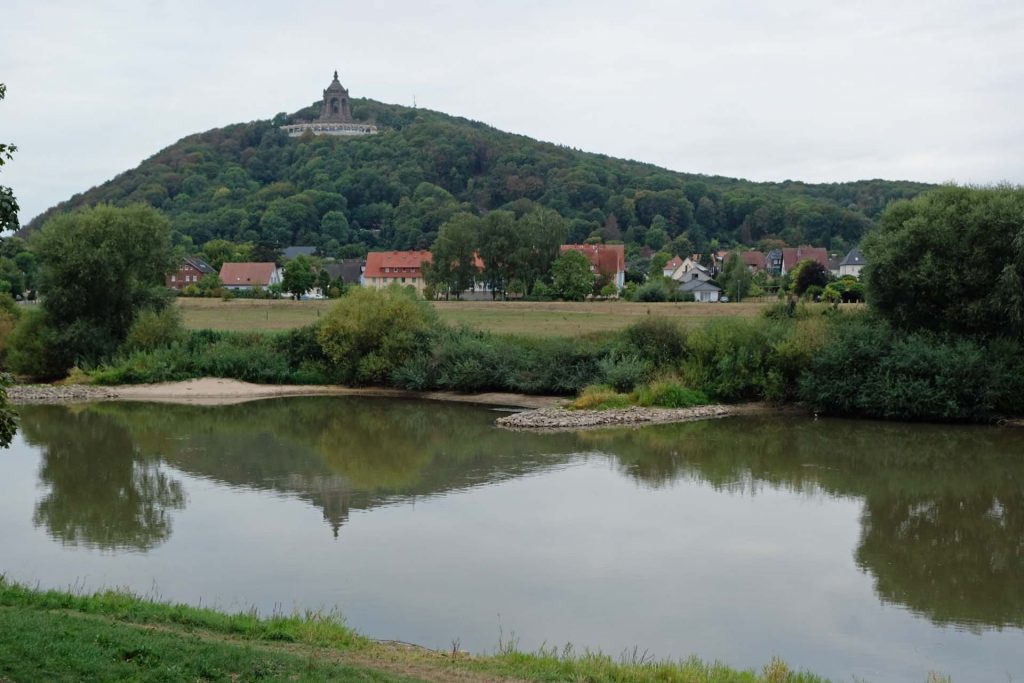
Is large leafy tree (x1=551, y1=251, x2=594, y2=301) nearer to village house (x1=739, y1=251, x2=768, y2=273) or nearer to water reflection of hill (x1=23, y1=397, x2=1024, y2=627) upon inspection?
water reflection of hill (x1=23, y1=397, x2=1024, y2=627)

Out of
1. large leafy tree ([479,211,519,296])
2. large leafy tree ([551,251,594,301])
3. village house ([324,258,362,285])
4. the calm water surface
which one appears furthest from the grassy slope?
village house ([324,258,362,285])

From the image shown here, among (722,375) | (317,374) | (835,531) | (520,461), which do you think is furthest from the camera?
(317,374)

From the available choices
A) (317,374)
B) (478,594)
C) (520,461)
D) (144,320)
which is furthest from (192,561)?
(144,320)

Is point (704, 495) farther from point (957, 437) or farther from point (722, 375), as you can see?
Answer: point (722, 375)

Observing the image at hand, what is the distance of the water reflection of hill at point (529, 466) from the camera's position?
55.6 ft

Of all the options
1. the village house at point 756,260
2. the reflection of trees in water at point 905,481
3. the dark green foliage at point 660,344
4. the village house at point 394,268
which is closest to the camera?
the reflection of trees in water at point 905,481

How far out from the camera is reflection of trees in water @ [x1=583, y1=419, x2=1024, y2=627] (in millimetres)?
15188

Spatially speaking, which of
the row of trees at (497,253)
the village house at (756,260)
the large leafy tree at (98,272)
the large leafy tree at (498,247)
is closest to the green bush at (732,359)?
the large leafy tree at (98,272)

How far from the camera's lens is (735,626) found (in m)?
13.1

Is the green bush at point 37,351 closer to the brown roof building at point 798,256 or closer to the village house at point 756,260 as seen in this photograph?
the brown roof building at point 798,256

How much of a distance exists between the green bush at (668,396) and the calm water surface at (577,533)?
3.48 m

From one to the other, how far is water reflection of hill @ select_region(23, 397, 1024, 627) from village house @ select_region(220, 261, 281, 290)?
5808cm

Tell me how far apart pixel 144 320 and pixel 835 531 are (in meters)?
33.0

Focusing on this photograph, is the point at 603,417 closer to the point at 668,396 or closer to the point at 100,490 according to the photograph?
the point at 668,396
